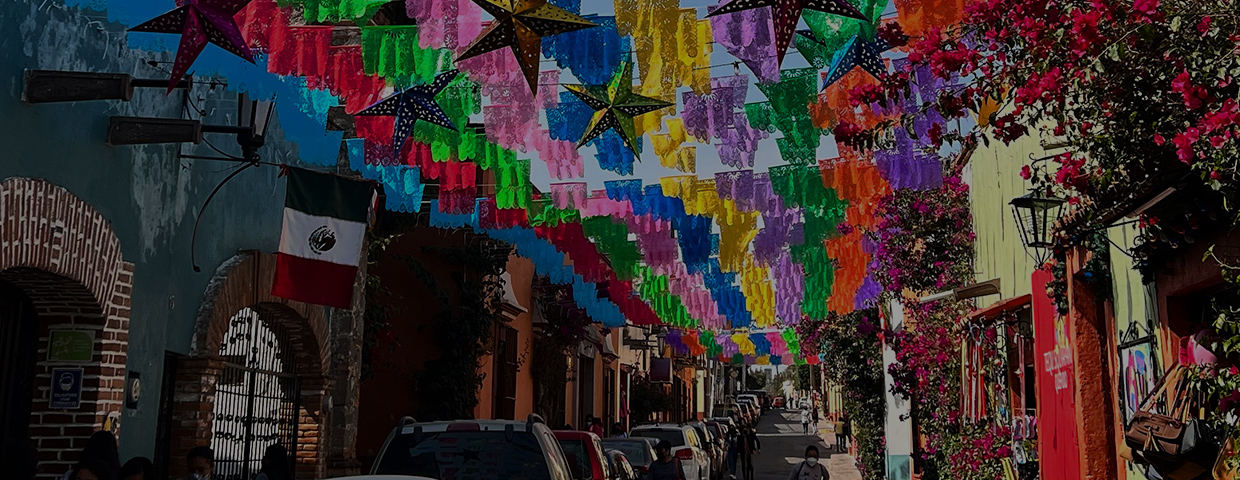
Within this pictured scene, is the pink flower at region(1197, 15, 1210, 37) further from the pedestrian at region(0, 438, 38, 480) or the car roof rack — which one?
the pedestrian at region(0, 438, 38, 480)

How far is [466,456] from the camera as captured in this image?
8055 millimetres

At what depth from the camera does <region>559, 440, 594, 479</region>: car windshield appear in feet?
34.5

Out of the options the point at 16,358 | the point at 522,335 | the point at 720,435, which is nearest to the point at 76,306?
the point at 16,358

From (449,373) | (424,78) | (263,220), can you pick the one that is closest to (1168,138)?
(424,78)

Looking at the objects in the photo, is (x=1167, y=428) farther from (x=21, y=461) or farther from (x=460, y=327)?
(x=460, y=327)

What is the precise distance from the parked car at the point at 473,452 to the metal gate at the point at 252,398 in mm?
3197

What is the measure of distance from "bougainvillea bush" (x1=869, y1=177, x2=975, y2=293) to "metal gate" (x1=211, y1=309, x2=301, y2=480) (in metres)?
7.75

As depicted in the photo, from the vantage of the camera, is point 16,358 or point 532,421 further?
point 532,421

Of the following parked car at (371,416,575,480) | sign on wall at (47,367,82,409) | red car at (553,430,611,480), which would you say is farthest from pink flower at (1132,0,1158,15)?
sign on wall at (47,367,82,409)

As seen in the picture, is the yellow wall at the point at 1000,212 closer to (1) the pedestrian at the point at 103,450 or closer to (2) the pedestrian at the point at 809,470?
(2) the pedestrian at the point at 809,470

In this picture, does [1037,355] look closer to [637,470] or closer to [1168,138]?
[1168,138]

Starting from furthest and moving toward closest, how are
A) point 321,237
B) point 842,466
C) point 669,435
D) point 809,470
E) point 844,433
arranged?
point 844,433 → point 842,466 → point 669,435 → point 809,470 → point 321,237

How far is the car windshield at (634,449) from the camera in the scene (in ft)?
56.4

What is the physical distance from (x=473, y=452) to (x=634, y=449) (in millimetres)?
9677
